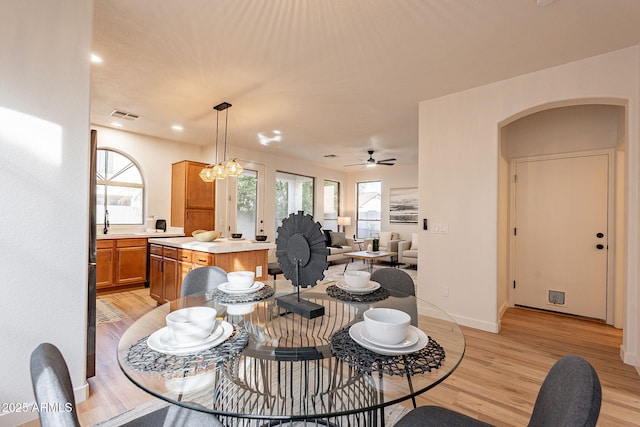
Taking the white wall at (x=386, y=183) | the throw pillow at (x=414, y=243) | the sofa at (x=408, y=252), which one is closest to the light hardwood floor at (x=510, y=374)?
the sofa at (x=408, y=252)

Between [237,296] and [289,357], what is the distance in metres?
0.67

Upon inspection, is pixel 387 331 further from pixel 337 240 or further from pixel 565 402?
pixel 337 240

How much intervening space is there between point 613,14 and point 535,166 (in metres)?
2.18

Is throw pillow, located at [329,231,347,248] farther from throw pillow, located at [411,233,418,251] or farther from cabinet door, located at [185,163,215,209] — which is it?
cabinet door, located at [185,163,215,209]

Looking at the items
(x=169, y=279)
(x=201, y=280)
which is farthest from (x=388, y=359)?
(x=169, y=279)

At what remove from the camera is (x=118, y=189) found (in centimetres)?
519

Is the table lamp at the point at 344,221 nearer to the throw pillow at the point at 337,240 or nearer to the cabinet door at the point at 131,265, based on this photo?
the throw pillow at the point at 337,240

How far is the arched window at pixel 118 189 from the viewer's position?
197 inches

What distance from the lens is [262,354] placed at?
1.09 m

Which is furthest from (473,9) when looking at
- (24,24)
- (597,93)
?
(24,24)

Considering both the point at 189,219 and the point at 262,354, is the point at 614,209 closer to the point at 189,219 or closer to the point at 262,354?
the point at 262,354

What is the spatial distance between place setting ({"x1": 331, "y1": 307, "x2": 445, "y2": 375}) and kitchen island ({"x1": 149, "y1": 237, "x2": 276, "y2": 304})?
232cm

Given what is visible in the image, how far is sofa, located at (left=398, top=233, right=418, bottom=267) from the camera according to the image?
22.5 feet

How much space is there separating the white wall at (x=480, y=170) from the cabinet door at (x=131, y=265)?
14.5 feet
